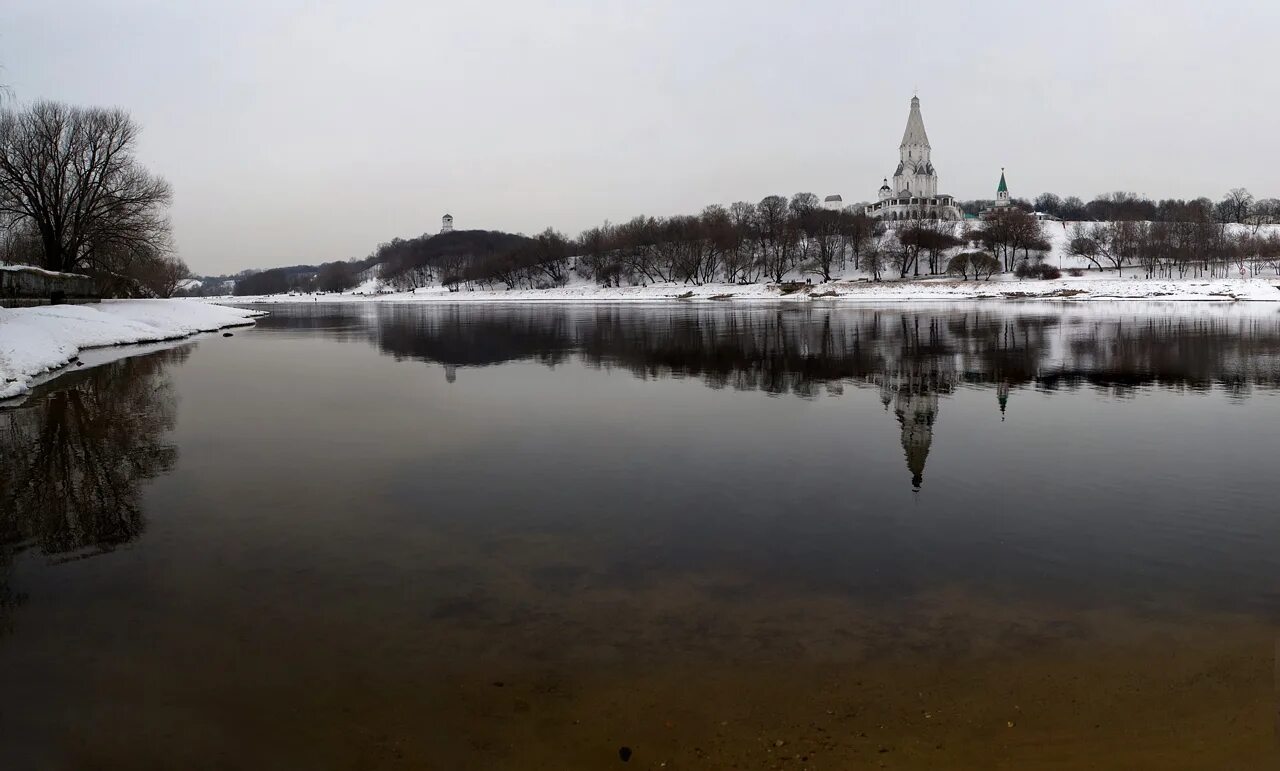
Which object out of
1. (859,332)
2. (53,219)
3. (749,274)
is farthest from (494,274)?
(859,332)

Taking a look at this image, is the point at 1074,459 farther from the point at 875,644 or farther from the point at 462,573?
the point at 462,573

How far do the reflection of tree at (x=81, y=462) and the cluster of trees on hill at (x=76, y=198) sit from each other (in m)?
34.1

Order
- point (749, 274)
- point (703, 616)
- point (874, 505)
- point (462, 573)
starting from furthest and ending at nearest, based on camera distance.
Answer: point (749, 274)
point (874, 505)
point (462, 573)
point (703, 616)

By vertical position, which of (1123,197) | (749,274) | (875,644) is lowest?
(875,644)

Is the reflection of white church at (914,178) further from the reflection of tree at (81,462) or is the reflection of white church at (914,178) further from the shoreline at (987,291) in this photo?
the reflection of tree at (81,462)

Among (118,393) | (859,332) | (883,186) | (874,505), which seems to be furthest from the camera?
(883,186)

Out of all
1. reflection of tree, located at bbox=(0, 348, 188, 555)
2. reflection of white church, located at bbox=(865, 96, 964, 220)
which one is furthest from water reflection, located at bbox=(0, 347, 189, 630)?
reflection of white church, located at bbox=(865, 96, 964, 220)

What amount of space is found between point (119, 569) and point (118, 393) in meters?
14.7

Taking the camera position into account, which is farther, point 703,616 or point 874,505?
point 874,505

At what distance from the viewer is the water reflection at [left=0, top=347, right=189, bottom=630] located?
8617mm

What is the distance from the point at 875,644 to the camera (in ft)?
18.9

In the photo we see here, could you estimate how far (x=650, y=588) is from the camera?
6.82 metres

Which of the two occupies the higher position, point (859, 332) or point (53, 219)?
point (53, 219)

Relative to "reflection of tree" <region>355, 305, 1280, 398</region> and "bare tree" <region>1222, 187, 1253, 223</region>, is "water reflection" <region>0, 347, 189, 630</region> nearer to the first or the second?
"reflection of tree" <region>355, 305, 1280, 398</region>
